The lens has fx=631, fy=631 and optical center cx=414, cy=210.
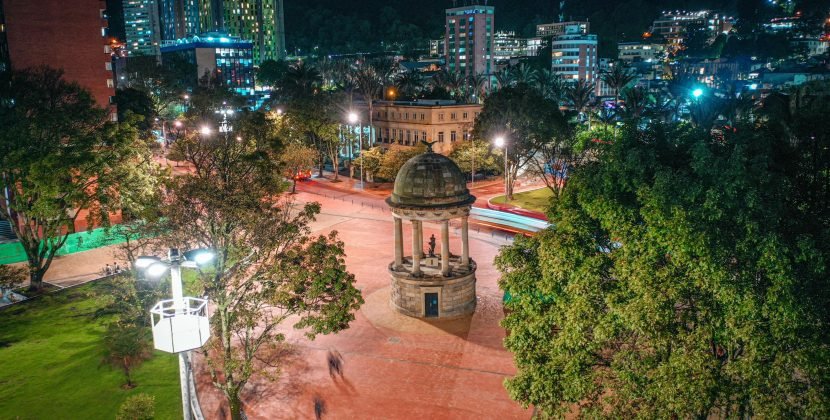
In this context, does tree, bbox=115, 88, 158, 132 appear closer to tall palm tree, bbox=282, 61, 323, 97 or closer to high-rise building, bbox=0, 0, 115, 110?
tall palm tree, bbox=282, 61, 323, 97

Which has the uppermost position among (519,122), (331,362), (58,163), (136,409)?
(519,122)

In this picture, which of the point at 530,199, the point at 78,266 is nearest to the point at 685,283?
the point at 78,266

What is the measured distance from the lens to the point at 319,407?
27953mm

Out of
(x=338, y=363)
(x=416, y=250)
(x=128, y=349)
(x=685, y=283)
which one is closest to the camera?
(x=685, y=283)

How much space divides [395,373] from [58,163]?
1027 inches

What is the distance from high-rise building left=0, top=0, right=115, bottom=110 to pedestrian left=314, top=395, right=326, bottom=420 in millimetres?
47820

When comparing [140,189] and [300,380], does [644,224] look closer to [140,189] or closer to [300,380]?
[300,380]

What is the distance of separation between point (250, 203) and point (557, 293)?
12747 millimetres

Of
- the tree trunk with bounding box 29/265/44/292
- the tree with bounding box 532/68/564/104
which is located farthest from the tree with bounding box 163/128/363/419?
the tree with bounding box 532/68/564/104

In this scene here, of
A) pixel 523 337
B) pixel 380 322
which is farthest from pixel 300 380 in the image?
pixel 523 337

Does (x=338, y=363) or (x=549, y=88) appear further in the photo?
(x=549, y=88)

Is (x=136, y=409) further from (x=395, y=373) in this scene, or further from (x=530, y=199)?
(x=530, y=199)

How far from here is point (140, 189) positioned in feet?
147

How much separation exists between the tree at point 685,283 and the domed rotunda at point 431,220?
15.1 meters
